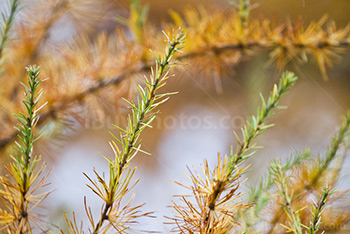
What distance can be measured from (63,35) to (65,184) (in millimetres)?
244

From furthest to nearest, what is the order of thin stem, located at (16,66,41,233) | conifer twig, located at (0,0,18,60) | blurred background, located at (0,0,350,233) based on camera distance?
blurred background, located at (0,0,350,233) < conifer twig, located at (0,0,18,60) < thin stem, located at (16,66,41,233)

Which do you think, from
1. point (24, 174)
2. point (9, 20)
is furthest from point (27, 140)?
point (9, 20)

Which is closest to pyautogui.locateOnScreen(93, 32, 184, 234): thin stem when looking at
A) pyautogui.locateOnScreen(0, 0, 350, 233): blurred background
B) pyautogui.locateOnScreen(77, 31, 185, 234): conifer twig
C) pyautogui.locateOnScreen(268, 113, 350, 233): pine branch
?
pyautogui.locateOnScreen(77, 31, 185, 234): conifer twig

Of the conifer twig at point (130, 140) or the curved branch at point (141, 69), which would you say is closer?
the conifer twig at point (130, 140)

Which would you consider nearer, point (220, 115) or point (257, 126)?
point (257, 126)

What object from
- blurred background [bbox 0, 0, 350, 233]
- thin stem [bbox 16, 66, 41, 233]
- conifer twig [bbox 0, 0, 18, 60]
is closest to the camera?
thin stem [bbox 16, 66, 41, 233]

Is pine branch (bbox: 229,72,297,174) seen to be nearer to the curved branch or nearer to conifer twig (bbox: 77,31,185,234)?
conifer twig (bbox: 77,31,185,234)

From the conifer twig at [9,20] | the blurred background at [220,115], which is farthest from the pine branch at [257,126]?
the blurred background at [220,115]

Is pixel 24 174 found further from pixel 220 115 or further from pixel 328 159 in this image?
pixel 220 115

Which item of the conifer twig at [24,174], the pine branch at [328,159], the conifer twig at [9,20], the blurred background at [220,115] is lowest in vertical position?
the conifer twig at [24,174]

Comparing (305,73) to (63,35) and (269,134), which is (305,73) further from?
(63,35)

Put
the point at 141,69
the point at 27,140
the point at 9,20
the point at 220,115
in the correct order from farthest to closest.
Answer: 1. the point at 220,115
2. the point at 141,69
3. the point at 9,20
4. the point at 27,140

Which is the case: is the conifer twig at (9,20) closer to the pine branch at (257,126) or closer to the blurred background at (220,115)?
the pine branch at (257,126)

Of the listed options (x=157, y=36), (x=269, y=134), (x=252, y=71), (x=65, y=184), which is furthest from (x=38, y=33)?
(x=269, y=134)
